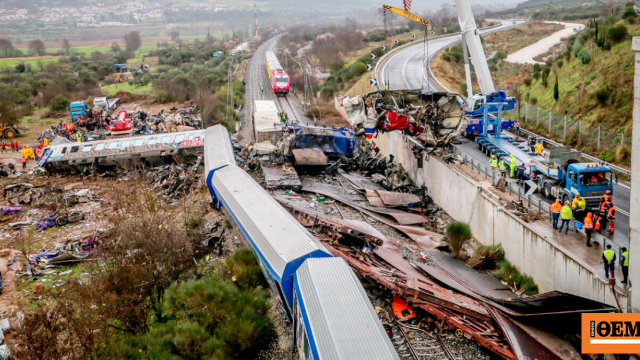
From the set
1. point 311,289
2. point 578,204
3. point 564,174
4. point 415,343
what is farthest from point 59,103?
point 578,204

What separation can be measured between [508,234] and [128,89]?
6371 centimetres

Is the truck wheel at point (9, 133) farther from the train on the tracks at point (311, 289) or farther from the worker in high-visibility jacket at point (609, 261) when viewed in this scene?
the worker in high-visibility jacket at point (609, 261)

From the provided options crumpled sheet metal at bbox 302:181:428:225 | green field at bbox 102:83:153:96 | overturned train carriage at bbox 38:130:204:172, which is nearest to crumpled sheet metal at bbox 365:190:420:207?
crumpled sheet metal at bbox 302:181:428:225

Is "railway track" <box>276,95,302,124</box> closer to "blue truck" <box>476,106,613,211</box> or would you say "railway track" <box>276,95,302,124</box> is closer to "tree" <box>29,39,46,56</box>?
"blue truck" <box>476,106,613,211</box>

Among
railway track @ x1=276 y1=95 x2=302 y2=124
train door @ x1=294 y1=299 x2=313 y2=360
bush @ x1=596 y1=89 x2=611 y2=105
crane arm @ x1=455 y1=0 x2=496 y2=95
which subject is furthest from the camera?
railway track @ x1=276 y1=95 x2=302 y2=124

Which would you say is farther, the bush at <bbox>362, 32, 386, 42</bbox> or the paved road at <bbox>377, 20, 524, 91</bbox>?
the bush at <bbox>362, 32, 386, 42</bbox>

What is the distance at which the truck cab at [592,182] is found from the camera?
17219 mm

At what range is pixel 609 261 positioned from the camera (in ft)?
45.9

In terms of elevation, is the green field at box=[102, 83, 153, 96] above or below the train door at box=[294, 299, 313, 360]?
above

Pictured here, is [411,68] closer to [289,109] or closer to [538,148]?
[289,109]

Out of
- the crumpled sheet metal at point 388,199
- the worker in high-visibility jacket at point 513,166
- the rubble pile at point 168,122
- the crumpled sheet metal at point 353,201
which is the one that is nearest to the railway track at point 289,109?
the rubble pile at point 168,122

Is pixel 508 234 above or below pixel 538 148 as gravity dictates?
below

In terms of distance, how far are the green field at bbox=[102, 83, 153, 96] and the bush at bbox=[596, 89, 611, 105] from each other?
53.1 meters

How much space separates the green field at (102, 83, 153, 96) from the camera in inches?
2670
